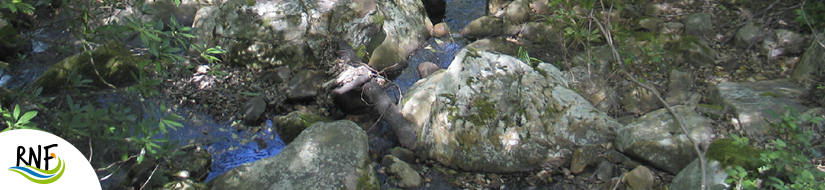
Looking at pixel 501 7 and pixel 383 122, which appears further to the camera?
pixel 501 7

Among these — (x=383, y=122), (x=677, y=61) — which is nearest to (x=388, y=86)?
(x=383, y=122)

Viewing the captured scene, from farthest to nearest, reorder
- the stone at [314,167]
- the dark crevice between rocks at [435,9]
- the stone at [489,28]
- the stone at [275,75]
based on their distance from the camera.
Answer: the dark crevice between rocks at [435,9] < the stone at [489,28] < the stone at [275,75] < the stone at [314,167]

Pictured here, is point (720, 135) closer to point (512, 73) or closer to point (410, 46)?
point (512, 73)

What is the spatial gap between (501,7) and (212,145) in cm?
397

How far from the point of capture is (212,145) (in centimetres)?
429

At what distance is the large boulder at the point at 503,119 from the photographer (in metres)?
3.95

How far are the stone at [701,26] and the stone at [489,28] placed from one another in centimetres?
178

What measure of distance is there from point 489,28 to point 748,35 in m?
2.59

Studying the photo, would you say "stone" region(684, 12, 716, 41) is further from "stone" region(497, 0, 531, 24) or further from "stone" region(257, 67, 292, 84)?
"stone" region(257, 67, 292, 84)

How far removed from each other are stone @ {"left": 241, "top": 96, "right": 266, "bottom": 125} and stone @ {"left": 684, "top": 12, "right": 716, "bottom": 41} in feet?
13.8

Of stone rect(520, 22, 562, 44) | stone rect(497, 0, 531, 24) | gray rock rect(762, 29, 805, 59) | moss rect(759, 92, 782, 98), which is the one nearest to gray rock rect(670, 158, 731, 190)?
moss rect(759, 92, 782, 98)

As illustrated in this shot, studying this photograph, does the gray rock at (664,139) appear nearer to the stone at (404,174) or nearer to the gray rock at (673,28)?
the stone at (404,174)

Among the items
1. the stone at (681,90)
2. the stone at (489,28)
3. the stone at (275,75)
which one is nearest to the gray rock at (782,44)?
the stone at (681,90)

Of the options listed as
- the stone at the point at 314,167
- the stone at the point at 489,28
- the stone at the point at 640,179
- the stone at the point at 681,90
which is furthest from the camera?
the stone at the point at 489,28
